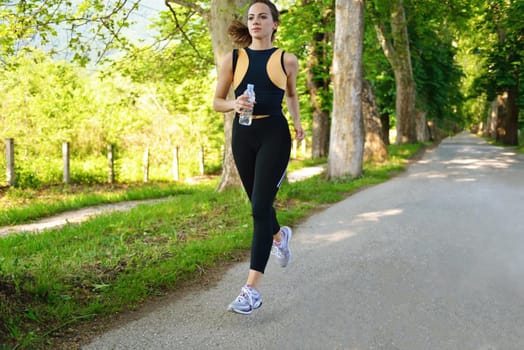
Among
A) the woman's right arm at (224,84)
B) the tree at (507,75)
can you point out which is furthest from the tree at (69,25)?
the tree at (507,75)

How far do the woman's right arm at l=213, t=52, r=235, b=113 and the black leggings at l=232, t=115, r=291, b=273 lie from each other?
15 centimetres

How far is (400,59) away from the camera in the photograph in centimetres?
2294

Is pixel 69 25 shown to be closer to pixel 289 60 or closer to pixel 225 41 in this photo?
pixel 225 41

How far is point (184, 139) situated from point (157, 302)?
17245 mm

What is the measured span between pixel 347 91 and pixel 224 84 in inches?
342

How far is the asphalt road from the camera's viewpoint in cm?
317

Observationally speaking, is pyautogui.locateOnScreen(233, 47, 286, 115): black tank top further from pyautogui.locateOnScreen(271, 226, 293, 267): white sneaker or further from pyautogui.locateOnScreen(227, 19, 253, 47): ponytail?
pyautogui.locateOnScreen(271, 226, 293, 267): white sneaker

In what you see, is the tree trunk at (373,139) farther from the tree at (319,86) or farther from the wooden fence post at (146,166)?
the wooden fence post at (146,166)

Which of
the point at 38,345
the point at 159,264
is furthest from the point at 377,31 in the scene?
the point at 38,345

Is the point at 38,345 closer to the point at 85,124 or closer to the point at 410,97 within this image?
the point at 85,124

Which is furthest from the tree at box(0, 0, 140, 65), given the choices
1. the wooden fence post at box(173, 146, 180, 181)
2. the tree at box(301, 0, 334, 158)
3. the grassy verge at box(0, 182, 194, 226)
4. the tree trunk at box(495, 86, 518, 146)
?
the tree trunk at box(495, 86, 518, 146)

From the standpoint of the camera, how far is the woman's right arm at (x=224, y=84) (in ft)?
12.5

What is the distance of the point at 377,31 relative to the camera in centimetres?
2266

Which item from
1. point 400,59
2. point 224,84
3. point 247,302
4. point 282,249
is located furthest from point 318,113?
point 247,302
